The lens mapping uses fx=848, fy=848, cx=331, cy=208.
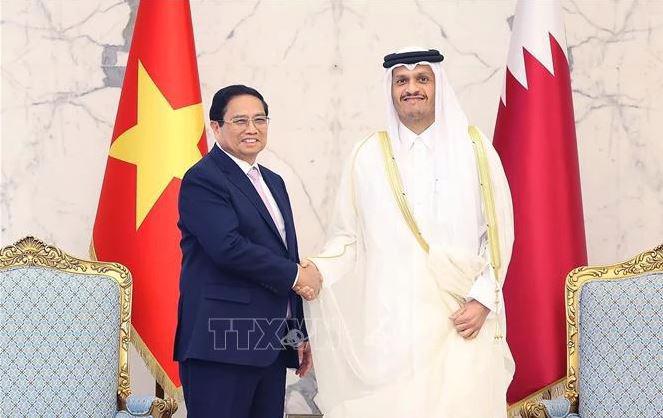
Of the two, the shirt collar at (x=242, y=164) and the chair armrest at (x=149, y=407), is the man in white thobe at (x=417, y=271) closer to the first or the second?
the shirt collar at (x=242, y=164)

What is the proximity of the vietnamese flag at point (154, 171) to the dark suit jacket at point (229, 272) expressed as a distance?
0.83 metres

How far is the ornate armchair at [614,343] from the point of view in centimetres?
366

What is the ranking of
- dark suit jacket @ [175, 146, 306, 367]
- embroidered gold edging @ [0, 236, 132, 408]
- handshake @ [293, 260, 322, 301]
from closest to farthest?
dark suit jacket @ [175, 146, 306, 367] < handshake @ [293, 260, 322, 301] < embroidered gold edging @ [0, 236, 132, 408]

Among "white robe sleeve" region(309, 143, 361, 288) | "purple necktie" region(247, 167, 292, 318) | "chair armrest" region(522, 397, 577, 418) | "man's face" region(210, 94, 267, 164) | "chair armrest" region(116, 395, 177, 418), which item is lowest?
"chair armrest" region(522, 397, 577, 418)

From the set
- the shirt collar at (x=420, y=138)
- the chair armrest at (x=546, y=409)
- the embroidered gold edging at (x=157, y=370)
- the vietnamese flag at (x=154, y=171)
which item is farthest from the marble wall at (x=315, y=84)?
the shirt collar at (x=420, y=138)

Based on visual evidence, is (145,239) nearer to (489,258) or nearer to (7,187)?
(7,187)

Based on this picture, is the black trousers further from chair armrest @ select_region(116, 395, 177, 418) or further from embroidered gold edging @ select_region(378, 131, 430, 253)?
embroidered gold edging @ select_region(378, 131, 430, 253)

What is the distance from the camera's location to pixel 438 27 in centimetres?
491

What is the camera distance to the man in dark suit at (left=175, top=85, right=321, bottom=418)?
3.15 meters

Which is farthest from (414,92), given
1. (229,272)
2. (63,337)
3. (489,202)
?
(63,337)

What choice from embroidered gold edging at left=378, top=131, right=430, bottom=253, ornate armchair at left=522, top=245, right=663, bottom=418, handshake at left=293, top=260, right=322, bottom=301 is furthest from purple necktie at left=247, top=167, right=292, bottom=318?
ornate armchair at left=522, top=245, right=663, bottom=418

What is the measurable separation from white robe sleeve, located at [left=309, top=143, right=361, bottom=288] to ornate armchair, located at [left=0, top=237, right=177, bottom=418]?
0.93 meters

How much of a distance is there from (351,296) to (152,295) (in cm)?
118

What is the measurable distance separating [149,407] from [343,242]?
110 centimetres
